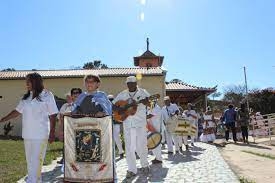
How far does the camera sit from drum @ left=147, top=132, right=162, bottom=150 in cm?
1131

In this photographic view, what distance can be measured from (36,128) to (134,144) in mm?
3247

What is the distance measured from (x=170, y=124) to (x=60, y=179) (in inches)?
279

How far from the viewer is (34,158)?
6.88 m

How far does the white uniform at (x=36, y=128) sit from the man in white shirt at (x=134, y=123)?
8.27ft

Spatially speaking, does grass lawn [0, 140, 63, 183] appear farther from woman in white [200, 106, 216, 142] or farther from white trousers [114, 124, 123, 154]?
woman in white [200, 106, 216, 142]

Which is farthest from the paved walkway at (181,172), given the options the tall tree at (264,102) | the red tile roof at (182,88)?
the tall tree at (264,102)

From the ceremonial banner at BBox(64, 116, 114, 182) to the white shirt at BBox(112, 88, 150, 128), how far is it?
2.93 meters

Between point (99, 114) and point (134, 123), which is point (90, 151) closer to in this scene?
point (99, 114)

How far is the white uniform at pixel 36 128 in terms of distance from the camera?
6.88 metres

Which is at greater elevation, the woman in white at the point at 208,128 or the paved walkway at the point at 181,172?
the woman in white at the point at 208,128

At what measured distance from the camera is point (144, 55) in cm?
5925

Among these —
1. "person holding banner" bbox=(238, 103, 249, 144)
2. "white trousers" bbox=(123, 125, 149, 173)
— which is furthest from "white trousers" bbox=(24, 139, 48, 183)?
"person holding banner" bbox=(238, 103, 249, 144)

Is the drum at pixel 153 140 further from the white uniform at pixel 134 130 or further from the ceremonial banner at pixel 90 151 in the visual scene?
the ceremonial banner at pixel 90 151

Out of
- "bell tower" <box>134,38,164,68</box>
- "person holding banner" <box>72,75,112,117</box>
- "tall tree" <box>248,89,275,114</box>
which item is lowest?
"person holding banner" <box>72,75,112,117</box>
